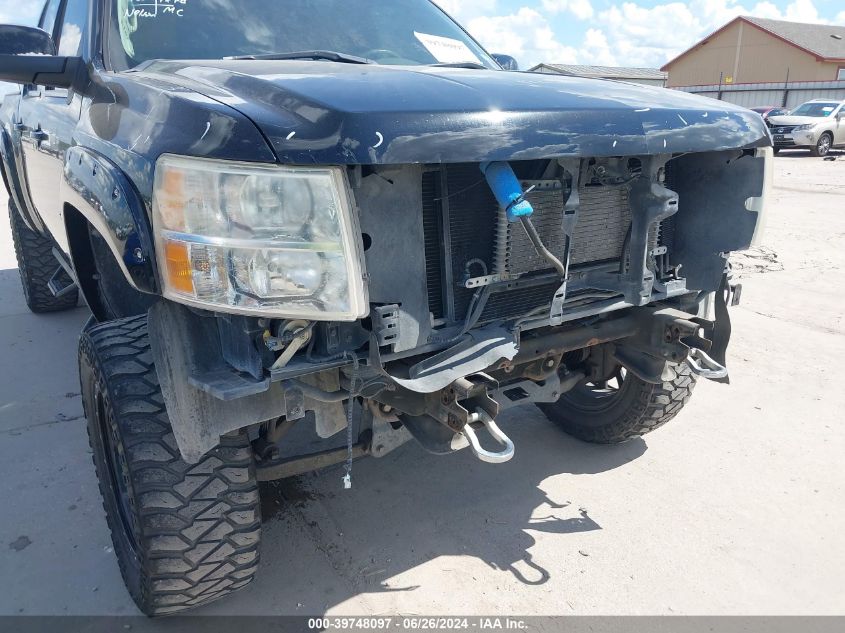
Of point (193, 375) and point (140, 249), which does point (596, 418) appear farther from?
point (140, 249)

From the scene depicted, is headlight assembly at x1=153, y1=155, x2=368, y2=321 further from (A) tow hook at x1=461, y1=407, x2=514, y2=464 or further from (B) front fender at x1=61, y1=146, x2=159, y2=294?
(A) tow hook at x1=461, y1=407, x2=514, y2=464

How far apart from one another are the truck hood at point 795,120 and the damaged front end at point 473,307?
1838cm

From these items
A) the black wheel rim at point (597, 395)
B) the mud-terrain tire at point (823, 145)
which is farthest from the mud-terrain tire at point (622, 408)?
the mud-terrain tire at point (823, 145)

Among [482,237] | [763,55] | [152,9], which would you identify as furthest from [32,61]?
[763,55]

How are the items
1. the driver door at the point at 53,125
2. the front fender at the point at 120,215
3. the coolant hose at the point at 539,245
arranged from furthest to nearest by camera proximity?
the driver door at the point at 53,125 < the coolant hose at the point at 539,245 < the front fender at the point at 120,215

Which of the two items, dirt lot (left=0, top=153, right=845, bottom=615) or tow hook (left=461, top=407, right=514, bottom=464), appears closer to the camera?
tow hook (left=461, top=407, right=514, bottom=464)

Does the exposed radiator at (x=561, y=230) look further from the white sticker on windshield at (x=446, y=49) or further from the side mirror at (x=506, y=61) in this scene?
the side mirror at (x=506, y=61)

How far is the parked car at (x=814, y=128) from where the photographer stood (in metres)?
17.6

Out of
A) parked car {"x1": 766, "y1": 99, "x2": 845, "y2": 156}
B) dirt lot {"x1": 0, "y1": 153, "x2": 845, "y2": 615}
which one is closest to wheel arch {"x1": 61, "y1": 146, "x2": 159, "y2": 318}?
dirt lot {"x1": 0, "y1": 153, "x2": 845, "y2": 615}

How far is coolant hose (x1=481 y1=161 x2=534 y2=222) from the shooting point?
1655 millimetres

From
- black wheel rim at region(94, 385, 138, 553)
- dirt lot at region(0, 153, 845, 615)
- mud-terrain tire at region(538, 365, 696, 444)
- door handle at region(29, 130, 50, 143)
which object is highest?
door handle at region(29, 130, 50, 143)

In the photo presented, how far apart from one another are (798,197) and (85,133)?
36.7 feet

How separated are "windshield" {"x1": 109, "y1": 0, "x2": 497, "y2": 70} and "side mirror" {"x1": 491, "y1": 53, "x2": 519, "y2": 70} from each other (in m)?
0.33

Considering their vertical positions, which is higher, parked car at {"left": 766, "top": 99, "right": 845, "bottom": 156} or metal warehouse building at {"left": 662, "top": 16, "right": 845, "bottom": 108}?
metal warehouse building at {"left": 662, "top": 16, "right": 845, "bottom": 108}
